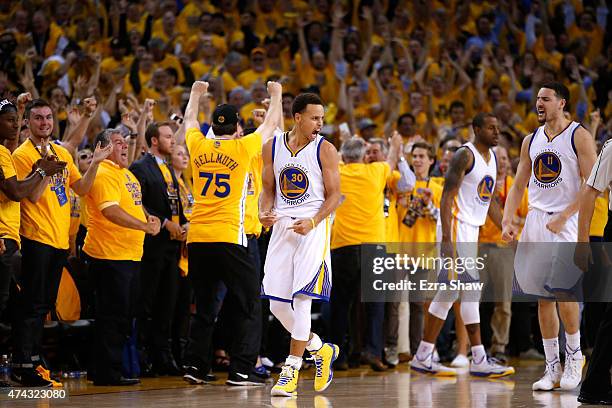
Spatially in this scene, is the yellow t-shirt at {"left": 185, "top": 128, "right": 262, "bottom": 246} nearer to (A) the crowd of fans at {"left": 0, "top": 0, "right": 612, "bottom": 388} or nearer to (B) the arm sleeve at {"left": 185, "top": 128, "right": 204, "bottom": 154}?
(B) the arm sleeve at {"left": 185, "top": 128, "right": 204, "bottom": 154}

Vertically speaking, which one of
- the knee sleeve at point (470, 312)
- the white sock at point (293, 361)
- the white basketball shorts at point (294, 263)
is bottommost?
the white sock at point (293, 361)

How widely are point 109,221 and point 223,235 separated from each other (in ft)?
3.66

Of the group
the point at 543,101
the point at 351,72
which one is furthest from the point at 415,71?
the point at 543,101

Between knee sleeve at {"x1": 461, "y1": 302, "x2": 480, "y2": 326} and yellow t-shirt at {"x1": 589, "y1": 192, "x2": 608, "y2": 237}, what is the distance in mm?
2602

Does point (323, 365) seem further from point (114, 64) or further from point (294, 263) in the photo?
point (114, 64)

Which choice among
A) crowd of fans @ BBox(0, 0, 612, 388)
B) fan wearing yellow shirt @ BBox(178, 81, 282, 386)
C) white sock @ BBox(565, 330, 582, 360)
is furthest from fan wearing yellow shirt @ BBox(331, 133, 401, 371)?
white sock @ BBox(565, 330, 582, 360)

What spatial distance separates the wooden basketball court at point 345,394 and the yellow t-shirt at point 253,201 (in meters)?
1.51

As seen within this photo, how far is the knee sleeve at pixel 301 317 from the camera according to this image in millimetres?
7836

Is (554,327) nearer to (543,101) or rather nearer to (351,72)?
(543,101)

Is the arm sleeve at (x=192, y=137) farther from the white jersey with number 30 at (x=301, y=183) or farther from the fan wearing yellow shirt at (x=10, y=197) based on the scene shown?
the fan wearing yellow shirt at (x=10, y=197)

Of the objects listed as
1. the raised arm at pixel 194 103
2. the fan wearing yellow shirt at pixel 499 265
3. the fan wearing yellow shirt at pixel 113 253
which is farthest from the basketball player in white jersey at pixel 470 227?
the fan wearing yellow shirt at pixel 113 253

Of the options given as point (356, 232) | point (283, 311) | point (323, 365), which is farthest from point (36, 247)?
point (356, 232)

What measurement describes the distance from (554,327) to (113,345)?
385 cm

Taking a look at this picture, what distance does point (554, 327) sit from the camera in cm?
852
